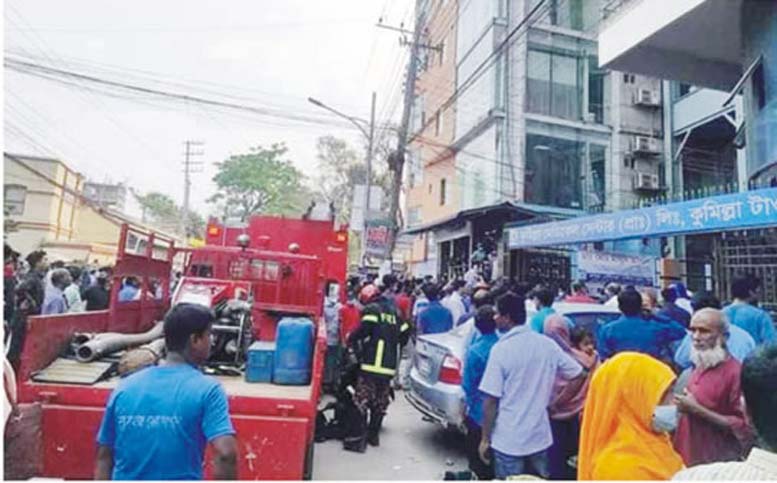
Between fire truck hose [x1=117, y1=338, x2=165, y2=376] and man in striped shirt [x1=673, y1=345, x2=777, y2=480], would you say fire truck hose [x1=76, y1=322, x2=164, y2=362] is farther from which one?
man in striped shirt [x1=673, y1=345, x2=777, y2=480]

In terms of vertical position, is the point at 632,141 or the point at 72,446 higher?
the point at 632,141

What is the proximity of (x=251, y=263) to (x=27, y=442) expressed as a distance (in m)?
3.48

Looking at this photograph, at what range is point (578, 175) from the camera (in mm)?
17844

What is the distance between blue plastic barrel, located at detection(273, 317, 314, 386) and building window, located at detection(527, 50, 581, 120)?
14557mm

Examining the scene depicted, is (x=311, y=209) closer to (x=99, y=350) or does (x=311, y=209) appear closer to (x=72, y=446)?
(x=99, y=350)

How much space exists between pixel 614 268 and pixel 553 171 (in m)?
7.04

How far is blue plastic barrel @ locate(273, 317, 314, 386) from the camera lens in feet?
14.4

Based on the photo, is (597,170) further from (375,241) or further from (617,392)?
(617,392)

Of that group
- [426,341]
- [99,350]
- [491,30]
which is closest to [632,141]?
[491,30]

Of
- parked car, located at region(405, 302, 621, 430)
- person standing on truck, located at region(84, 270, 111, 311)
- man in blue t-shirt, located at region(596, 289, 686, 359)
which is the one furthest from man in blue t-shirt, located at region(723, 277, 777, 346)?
person standing on truck, located at region(84, 270, 111, 311)

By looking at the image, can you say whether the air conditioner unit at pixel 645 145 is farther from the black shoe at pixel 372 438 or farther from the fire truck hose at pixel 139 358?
the fire truck hose at pixel 139 358

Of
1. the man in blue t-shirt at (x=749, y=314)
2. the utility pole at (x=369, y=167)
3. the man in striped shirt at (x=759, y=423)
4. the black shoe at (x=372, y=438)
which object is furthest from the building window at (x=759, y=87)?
the utility pole at (x=369, y=167)

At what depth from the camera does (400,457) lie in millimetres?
5438

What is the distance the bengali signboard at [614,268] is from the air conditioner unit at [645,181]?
22.9ft
